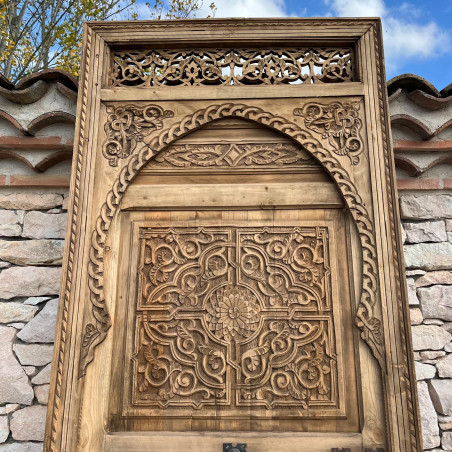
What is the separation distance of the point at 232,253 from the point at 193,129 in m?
0.72

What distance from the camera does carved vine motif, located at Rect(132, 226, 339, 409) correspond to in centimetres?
209

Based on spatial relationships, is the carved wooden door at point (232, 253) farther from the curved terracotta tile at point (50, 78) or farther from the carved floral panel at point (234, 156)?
the curved terracotta tile at point (50, 78)

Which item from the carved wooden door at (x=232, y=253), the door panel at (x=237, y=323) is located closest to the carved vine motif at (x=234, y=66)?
the carved wooden door at (x=232, y=253)

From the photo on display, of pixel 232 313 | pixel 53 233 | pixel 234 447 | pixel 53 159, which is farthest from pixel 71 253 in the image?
pixel 234 447

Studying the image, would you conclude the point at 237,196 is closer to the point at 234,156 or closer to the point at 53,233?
the point at 234,156

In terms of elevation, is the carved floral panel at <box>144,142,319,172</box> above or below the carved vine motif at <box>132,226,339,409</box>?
above

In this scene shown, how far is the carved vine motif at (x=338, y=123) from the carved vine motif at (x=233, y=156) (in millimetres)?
149

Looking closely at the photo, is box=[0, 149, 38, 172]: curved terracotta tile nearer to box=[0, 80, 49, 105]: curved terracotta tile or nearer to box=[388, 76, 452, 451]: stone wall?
box=[0, 80, 49, 105]: curved terracotta tile

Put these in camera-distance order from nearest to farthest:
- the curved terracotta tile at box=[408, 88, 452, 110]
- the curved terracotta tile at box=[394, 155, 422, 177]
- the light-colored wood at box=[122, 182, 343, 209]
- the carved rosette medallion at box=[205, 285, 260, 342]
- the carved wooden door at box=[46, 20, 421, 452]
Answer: the carved wooden door at box=[46, 20, 421, 452]
the carved rosette medallion at box=[205, 285, 260, 342]
the light-colored wood at box=[122, 182, 343, 209]
the curved terracotta tile at box=[408, 88, 452, 110]
the curved terracotta tile at box=[394, 155, 422, 177]

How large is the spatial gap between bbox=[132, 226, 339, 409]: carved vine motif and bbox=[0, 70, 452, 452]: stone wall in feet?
2.20

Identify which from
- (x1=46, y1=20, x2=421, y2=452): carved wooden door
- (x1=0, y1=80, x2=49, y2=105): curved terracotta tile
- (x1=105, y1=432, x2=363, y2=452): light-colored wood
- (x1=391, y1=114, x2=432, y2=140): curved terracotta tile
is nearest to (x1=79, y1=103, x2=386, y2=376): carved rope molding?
(x1=46, y1=20, x2=421, y2=452): carved wooden door

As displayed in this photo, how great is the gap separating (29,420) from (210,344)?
111cm

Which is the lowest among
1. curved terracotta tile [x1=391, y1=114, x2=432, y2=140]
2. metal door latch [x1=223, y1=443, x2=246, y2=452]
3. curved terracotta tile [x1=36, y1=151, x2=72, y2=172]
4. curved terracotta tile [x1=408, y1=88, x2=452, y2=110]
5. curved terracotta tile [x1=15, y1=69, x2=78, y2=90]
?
metal door latch [x1=223, y1=443, x2=246, y2=452]

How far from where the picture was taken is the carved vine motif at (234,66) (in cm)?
243
